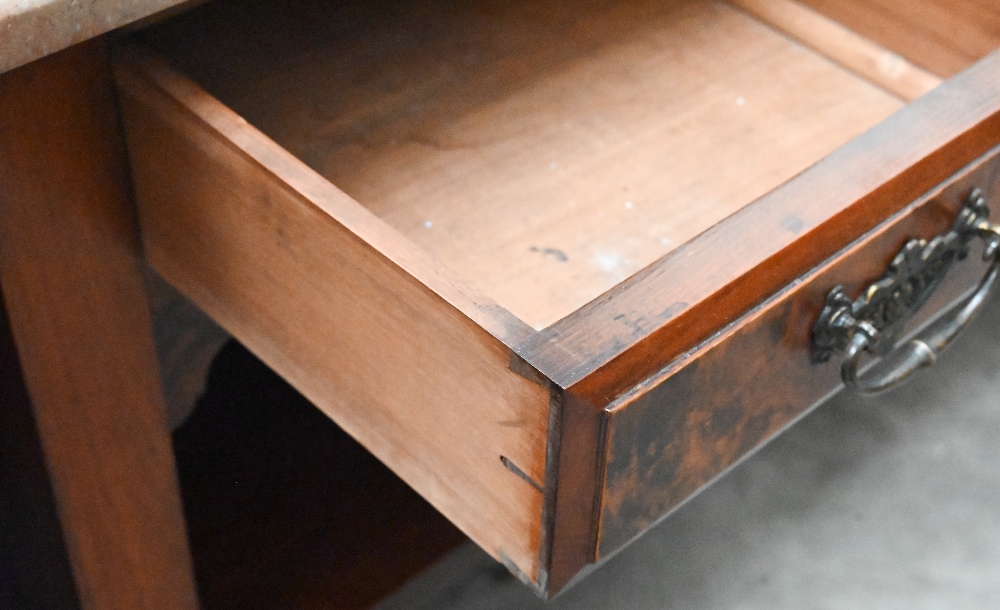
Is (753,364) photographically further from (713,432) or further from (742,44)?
(742,44)

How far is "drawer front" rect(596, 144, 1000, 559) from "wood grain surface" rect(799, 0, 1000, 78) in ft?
0.57

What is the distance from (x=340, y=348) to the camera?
0.46 m

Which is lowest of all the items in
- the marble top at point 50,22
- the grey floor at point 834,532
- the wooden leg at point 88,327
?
the grey floor at point 834,532

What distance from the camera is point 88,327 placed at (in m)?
0.53

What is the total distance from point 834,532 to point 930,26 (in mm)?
464

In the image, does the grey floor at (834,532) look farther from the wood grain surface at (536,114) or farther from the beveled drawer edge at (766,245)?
the beveled drawer edge at (766,245)

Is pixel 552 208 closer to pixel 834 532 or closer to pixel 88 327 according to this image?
pixel 88 327

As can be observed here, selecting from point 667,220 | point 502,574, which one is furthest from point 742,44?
point 502,574

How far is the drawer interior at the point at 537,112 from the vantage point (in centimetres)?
54

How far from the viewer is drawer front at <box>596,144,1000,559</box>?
400 mm

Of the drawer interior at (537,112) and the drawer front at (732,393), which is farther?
the drawer interior at (537,112)

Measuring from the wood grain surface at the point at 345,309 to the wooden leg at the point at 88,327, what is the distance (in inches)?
0.8

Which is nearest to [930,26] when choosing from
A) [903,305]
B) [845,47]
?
[845,47]

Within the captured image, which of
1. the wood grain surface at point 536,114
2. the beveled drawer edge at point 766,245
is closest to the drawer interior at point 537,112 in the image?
the wood grain surface at point 536,114
